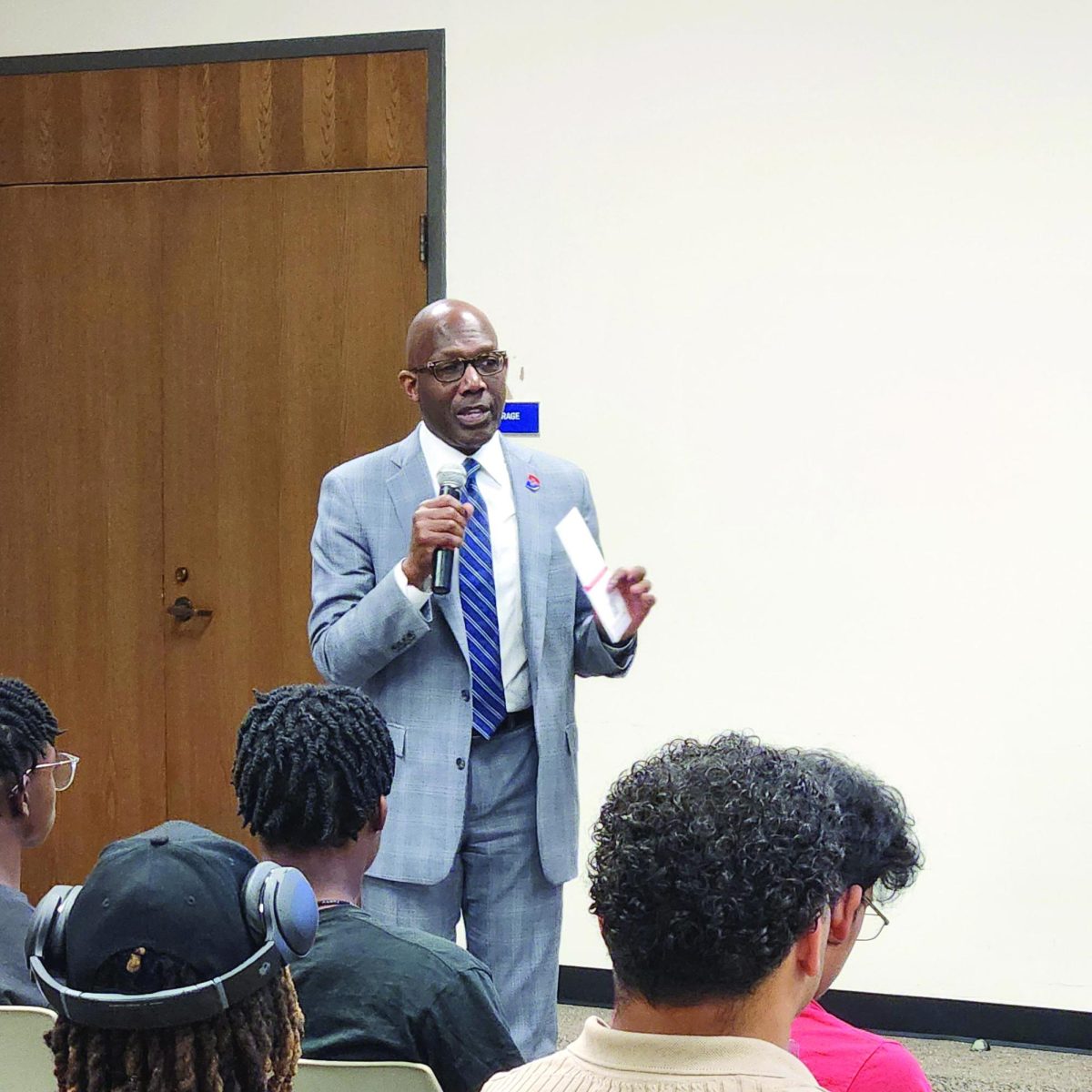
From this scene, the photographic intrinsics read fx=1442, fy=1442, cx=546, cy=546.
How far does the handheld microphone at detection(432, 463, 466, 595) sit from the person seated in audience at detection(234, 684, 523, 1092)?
0.47m

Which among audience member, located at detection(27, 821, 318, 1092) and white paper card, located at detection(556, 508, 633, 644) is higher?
white paper card, located at detection(556, 508, 633, 644)

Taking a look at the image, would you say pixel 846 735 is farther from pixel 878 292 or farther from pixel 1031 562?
pixel 878 292

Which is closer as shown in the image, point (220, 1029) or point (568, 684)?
point (220, 1029)

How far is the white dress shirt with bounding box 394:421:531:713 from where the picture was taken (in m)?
2.49

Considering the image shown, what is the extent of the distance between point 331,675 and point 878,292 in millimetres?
1733

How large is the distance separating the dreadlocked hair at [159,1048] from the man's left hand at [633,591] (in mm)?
1412

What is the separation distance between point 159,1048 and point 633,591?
1.49m

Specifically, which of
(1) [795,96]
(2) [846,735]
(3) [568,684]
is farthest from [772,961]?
(1) [795,96]

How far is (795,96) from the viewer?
3.48 m

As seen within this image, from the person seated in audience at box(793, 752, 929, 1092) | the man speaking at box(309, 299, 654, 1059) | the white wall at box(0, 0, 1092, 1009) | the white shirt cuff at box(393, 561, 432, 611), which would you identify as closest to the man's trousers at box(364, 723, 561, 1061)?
the man speaking at box(309, 299, 654, 1059)

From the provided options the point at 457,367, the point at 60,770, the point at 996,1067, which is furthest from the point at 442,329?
the point at 996,1067

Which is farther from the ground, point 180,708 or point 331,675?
point 331,675

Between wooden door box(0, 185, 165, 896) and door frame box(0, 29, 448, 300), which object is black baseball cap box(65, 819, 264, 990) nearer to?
door frame box(0, 29, 448, 300)

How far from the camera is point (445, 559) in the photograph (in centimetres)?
235
